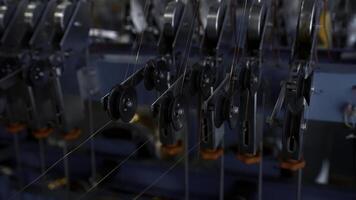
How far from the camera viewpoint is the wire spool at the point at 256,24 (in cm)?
121

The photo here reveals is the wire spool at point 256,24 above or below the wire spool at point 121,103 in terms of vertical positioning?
above

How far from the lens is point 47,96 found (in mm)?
1760

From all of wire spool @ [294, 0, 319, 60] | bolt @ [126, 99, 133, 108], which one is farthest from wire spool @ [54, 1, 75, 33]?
wire spool @ [294, 0, 319, 60]

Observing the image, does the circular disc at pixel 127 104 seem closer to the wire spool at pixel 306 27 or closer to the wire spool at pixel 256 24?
the wire spool at pixel 256 24

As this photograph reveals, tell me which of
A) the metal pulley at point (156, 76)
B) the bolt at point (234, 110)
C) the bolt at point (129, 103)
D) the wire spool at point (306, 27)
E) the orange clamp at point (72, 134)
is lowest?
the orange clamp at point (72, 134)

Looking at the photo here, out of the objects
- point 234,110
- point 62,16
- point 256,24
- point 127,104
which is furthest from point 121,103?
point 62,16

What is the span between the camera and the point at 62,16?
1630 millimetres

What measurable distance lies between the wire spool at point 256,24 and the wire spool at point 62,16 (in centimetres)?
79

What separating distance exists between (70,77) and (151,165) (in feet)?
1.97

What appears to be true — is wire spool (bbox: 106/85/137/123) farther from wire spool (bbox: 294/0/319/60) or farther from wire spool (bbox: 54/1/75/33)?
wire spool (bbox: 54/1/75/33)

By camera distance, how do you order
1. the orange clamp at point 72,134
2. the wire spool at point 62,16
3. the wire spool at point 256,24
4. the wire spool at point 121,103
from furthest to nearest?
the orange clamp at point 72,134 → the wire spool at point 62,16 → the wire spool at point 256,24 → the wire spool at point 121,103

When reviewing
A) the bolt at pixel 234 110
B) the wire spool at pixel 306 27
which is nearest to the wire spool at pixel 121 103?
the bolt at pixel 234 110

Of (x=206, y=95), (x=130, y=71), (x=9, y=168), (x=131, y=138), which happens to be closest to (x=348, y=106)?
(x=206, y=95)

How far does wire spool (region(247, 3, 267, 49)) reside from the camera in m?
1.21
